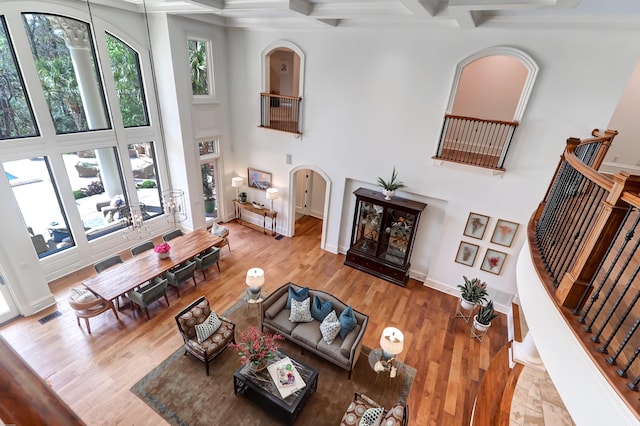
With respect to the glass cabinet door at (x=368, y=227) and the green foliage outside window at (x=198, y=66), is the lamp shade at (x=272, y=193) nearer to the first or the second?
the glass cabinet door at (x=368, y=227)

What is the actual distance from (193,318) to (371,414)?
3362 millimetres

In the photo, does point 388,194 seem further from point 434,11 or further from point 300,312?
point 434,11

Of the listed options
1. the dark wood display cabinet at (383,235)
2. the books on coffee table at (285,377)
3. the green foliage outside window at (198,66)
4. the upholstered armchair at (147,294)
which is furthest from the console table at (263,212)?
the books on coffee table at (285,377)

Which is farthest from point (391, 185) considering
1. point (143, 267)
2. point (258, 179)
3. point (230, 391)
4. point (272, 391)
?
point (143, 267)

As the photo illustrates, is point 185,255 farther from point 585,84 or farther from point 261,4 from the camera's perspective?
point 585,84

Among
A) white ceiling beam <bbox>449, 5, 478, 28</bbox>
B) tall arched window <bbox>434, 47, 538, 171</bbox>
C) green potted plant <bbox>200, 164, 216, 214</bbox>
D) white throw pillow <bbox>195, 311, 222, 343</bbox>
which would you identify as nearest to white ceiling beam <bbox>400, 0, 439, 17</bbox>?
white ceiling beam <bbox>449, 5, 478, 28</bbox>

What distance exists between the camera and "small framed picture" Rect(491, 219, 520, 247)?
6602 millimetres

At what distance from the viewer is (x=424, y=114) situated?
6.74m

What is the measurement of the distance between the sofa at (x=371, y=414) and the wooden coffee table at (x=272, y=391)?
2.20ft

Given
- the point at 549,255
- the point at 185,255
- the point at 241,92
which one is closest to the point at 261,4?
the point at 241,92

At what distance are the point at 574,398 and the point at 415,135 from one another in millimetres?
5590

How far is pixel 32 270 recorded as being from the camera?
612cm

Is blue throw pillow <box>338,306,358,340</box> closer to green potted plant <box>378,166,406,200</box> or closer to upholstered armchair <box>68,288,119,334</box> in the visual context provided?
green potted plant <box>378,166,406,200</box>

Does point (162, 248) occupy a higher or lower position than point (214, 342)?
higher
